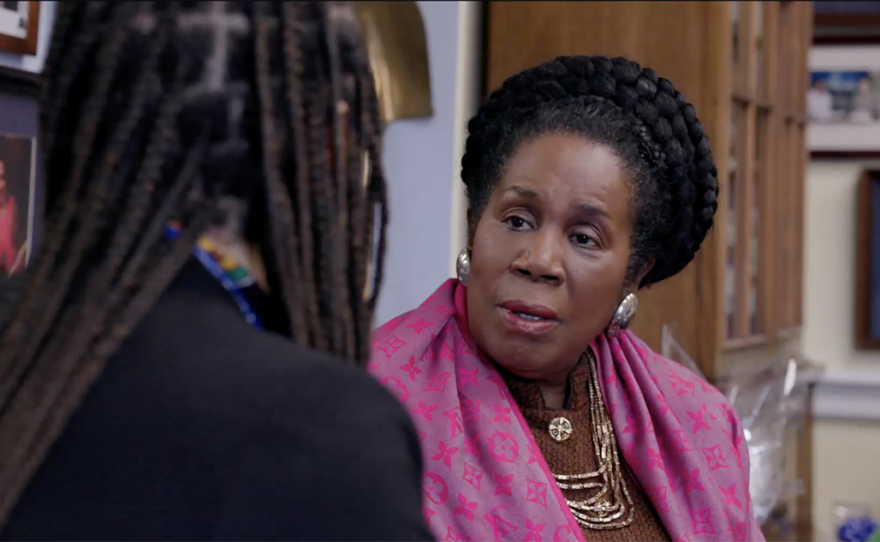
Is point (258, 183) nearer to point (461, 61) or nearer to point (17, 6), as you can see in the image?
point (17, 6)

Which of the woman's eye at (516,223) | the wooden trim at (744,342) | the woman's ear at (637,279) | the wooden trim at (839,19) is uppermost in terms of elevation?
the wooden trim at (839,19)

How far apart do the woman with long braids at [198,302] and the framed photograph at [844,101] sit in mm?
3385

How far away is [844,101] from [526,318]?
2787mm

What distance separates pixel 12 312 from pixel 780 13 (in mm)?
2811

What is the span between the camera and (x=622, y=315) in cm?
155

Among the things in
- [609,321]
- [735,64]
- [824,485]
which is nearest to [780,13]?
[735,64]

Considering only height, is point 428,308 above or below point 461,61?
below

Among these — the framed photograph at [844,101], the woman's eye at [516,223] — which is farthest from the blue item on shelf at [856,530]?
the framed photograph at [844,101]

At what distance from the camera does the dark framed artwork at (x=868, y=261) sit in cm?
379

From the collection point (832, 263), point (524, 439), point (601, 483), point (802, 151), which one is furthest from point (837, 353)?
point (524, 439)

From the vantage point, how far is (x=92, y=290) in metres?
0.67

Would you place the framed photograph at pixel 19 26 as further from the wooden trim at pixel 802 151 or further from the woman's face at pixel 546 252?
the wooden trim at pixel 802 151

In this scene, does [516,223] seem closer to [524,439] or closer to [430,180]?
[524,439]

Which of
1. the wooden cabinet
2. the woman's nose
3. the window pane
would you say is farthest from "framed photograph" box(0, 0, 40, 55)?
the window pane
